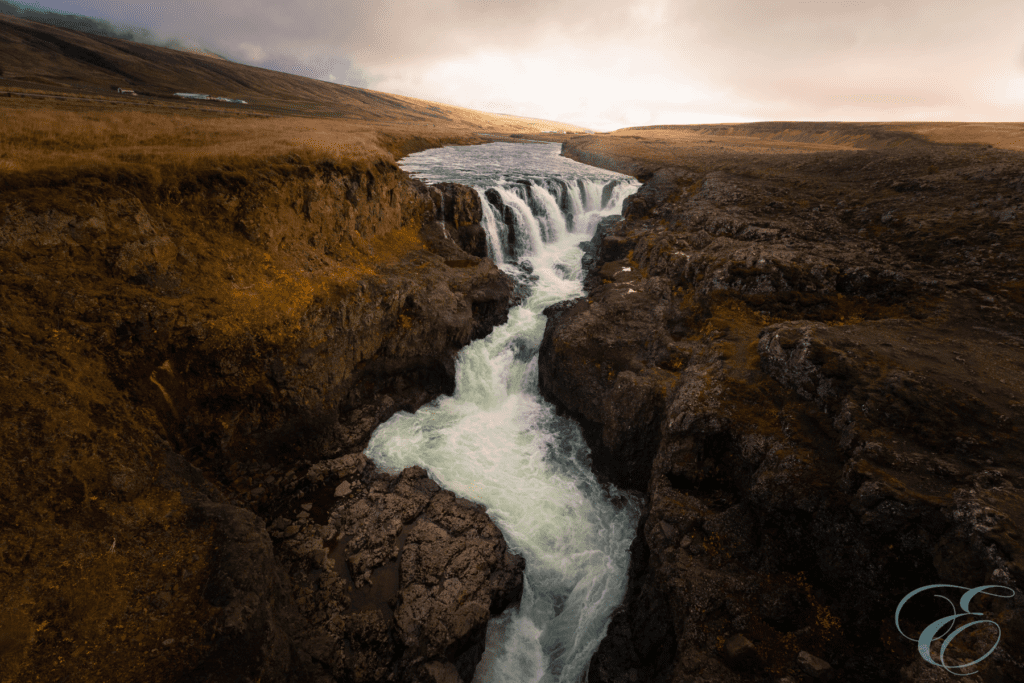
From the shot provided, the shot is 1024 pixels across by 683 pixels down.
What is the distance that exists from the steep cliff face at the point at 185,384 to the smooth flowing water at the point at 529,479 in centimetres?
199

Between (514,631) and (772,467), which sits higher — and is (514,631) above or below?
below

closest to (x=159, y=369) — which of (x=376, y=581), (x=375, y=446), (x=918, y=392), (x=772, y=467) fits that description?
(x=375, y=446)

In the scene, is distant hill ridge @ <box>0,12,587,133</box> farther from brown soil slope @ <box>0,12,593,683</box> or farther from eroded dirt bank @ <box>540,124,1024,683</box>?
eroded dirt bank @ <box>540,124,1024,683</box>

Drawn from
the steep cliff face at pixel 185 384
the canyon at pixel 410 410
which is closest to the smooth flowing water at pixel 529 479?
the canyon at pixel 410 410

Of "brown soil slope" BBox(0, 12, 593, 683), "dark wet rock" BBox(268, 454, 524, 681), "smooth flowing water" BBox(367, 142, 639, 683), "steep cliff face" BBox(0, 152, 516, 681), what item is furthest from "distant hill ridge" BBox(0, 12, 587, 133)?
"dark wet rock" BBox(268, 454, 524, 681)

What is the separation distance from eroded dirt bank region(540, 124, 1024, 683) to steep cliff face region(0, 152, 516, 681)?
8.15m

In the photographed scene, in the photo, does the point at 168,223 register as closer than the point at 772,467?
No

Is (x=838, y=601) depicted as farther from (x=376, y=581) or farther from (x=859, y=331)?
(x=376, y=581)

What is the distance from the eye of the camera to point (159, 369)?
11.8 m

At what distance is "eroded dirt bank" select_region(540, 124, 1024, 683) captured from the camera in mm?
7926

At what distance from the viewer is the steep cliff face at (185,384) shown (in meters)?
7.52

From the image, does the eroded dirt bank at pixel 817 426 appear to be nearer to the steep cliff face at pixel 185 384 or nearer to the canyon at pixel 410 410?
the canyon at pixel 410 410

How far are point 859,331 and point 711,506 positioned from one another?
810 cm

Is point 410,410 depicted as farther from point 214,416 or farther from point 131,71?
point 131,71
